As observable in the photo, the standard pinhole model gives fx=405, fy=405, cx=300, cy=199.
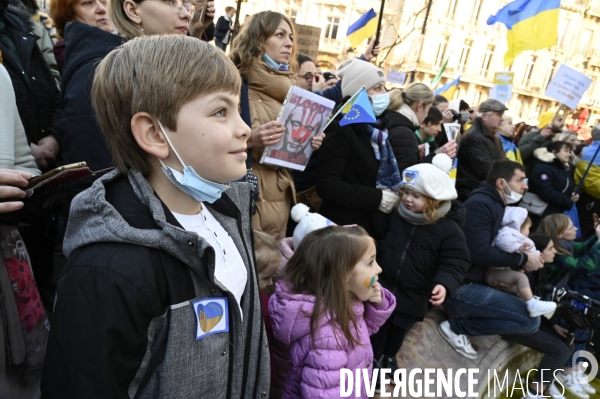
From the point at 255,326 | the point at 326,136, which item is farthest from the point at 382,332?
the point at 255,326

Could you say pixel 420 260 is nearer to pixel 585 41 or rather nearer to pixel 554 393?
pixel 554 393

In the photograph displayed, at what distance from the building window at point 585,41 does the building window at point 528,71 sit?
3.71 meters

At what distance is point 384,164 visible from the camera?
3.15 metres

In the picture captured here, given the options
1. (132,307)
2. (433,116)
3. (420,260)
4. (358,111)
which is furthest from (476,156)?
(132,307)

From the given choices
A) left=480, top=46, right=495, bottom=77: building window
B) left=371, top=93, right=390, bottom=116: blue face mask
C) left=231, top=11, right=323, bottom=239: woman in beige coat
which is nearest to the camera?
left=231, top=11, right=323, bottom=239: woman in beige coat

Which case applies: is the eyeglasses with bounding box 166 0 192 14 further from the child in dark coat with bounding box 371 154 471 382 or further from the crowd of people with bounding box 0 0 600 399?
the child in dark coat with bounding box 371 154 471 382

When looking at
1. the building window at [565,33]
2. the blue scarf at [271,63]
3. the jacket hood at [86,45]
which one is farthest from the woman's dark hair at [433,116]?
the building window at [565,33]

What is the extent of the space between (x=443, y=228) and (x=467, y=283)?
1.07 m

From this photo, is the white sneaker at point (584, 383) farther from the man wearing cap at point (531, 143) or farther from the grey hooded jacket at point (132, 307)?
the grey hooded jacket at point (132, 307)

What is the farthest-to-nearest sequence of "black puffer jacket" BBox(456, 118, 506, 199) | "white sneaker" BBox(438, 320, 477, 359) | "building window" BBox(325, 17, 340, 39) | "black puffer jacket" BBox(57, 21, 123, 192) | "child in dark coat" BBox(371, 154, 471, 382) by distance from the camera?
"building window" BBox(325, 17, 340, 39)
"black puffer jacket" BBox(456, 118, 506, 199)
"white sneaker" BBox(438, 320, 477, 359)
"child in dark coat" BBox(371, 154, 471, 382)
"black puffer jacket" BBox(57, 21, 123, 192)

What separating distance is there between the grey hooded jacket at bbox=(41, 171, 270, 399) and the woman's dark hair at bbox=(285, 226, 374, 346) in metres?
0.86

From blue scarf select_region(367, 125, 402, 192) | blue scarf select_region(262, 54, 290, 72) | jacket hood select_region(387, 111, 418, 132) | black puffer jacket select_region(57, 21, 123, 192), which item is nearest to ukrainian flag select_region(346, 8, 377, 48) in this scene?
jacket hood select_region(387, 111, 418, 132)

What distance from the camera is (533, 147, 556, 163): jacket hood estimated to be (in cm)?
594

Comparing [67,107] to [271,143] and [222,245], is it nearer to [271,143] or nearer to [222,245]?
[222,245]
